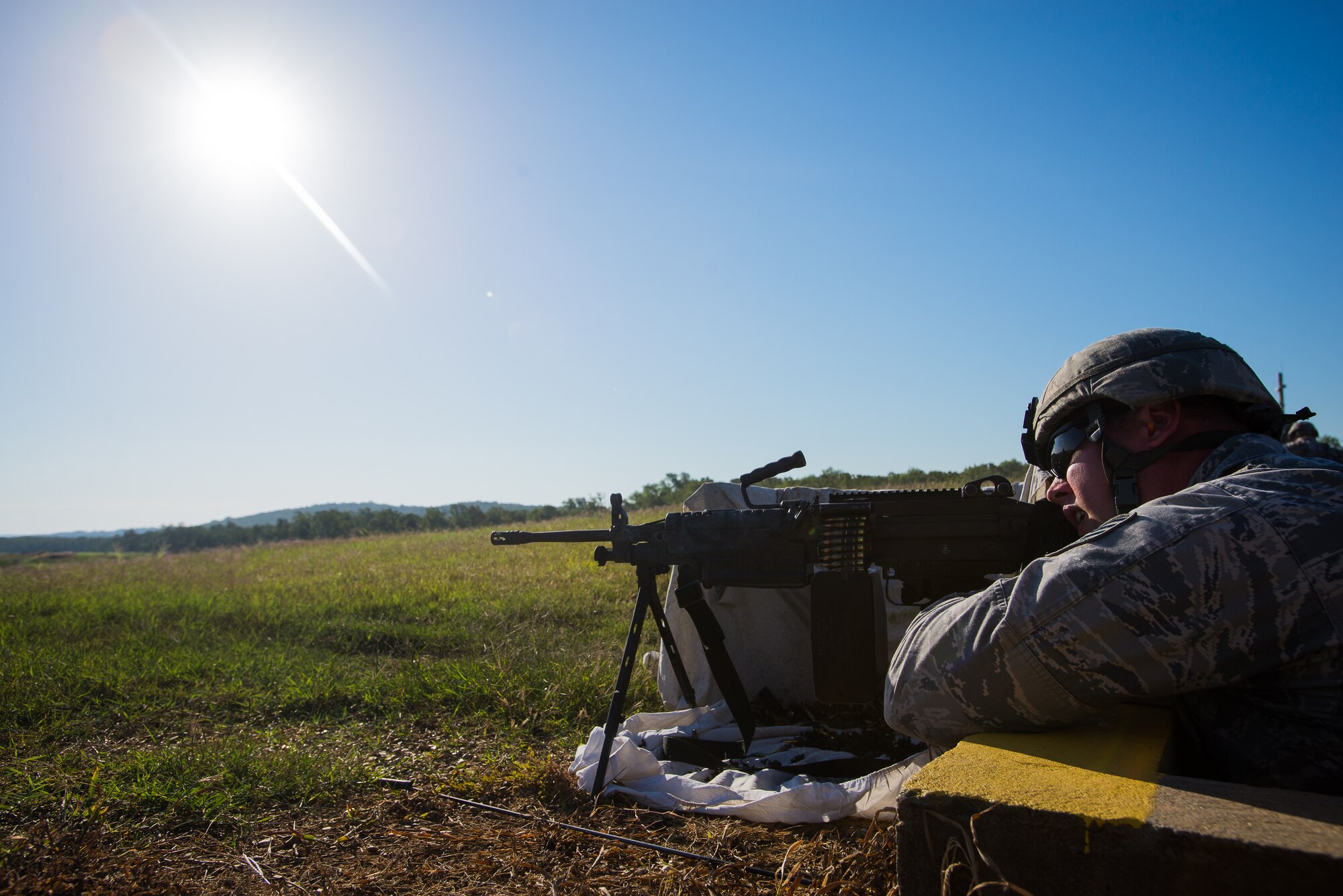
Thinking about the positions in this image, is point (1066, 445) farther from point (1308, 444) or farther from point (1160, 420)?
point (1308, 444)

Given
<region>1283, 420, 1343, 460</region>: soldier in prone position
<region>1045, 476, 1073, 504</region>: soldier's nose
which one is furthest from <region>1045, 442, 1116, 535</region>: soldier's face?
<region>1283, 420, 1343, 460</region>: soldier in prone position

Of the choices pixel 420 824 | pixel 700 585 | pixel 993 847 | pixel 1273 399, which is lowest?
pixel 420 824

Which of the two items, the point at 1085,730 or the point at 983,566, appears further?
the point at 983,566

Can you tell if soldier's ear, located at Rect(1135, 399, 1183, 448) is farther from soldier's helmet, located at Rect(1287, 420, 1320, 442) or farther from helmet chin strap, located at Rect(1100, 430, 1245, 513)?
soldier's helmet, located at Rect(1287, 420, 1320, 442)

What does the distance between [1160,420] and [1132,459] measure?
141 millimetres

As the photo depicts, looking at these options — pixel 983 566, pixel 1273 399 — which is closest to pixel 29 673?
pixel 983 566

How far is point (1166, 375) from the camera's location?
2.25 metres

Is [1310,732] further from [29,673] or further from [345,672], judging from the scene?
[29,673]

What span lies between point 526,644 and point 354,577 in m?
5.28

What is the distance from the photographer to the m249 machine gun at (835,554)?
11.6 feet

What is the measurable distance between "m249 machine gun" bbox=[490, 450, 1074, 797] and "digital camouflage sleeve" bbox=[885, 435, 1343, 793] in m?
1.52

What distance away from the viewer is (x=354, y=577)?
1078cm

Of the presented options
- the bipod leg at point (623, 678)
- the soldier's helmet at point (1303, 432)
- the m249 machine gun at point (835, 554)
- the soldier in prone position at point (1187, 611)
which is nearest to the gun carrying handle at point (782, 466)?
the m249 machine gun at point (835, 554)

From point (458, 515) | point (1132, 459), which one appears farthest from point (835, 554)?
point (458, 515)
